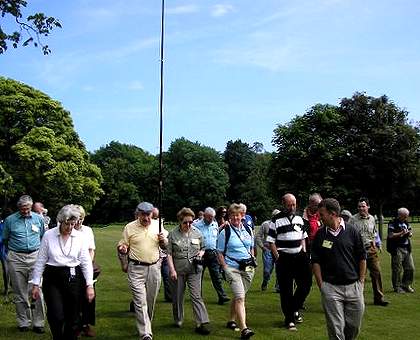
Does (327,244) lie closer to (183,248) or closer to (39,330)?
(183,248)

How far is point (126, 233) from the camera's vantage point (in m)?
9.27

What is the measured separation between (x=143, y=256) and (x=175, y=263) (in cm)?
Answer: 113

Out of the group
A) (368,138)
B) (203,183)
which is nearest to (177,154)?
(203,183)

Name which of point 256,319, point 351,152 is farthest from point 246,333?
point 351,152

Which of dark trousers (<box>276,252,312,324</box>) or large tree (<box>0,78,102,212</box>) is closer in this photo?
dark trousers (<box>276,252,312,324</box>)

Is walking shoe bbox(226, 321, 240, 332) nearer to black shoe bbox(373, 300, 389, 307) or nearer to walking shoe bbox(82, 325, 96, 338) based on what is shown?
walking shoe bbox(82, 325, 96, 338)

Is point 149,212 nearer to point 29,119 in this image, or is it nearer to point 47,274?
point 47,274

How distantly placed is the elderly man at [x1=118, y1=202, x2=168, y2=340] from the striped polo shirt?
6.81 ft

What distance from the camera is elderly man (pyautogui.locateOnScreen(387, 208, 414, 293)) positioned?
14398 millimetres

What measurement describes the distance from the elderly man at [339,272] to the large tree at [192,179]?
8232cm

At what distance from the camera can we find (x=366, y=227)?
12.8 meters

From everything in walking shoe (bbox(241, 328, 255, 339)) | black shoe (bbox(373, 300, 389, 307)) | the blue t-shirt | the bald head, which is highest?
the bald head

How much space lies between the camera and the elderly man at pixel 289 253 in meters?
10.1

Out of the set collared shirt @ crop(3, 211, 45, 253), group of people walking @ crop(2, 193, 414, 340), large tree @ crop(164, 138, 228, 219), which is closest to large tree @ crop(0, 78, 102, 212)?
large tree @ crop(164, 138, 228, 219)
